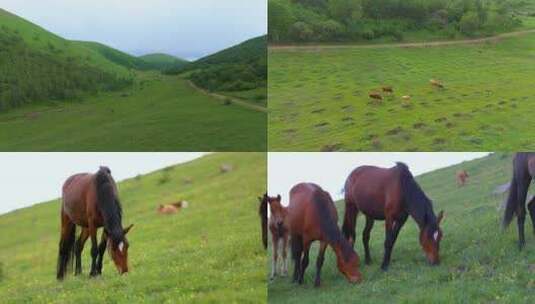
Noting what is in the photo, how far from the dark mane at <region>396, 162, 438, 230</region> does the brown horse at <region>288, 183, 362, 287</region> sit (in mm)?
979

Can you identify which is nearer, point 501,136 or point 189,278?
point 189,278

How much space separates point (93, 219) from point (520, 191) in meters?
5.89

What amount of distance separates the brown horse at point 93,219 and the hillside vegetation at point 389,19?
431cm

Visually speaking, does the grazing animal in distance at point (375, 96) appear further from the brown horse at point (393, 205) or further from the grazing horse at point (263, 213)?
the grazing horse at point (263, 213)

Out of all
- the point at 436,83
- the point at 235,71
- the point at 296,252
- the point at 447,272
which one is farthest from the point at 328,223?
the point at 436,83

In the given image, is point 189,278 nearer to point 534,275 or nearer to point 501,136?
point 534,275

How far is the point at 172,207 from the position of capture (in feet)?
33.4

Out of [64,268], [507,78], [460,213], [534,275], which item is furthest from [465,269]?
[507,78]

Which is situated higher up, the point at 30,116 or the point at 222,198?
the point at 30,116

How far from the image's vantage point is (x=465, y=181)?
1342 centimetres

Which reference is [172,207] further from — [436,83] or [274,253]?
[436,83]

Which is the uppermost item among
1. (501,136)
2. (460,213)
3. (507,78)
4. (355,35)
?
(355,35)

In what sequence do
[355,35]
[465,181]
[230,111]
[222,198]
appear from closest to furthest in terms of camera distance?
[230,111]
[222,198]
[355,35]
[465,181]

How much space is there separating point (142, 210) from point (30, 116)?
231 cm
